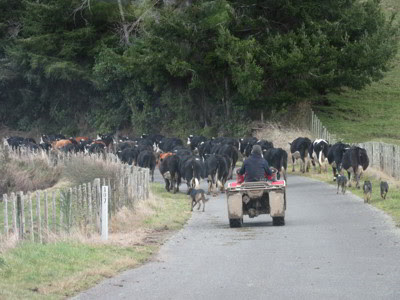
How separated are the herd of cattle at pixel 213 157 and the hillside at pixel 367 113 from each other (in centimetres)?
1184

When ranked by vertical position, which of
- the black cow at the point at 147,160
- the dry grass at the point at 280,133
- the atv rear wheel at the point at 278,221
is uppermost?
the dry grass at the point at 280,133

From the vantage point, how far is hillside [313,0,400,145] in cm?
5931

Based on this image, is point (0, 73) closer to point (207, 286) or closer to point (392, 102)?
point (392, 102)

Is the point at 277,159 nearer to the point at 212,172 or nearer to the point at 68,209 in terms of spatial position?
the point at 212,172

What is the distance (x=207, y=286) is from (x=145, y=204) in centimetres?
1340

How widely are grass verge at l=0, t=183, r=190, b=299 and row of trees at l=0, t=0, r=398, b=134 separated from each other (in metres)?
33.1

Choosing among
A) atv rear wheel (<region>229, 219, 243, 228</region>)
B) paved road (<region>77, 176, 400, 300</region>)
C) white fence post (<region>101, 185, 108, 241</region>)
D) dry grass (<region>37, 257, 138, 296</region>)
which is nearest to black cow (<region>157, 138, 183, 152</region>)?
paved road (<region>77, 176, 400, 300</region>)

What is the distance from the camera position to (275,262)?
15.9 m

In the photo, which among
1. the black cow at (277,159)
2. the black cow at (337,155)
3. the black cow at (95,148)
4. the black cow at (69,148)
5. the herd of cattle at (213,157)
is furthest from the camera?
the black cow at (69,148)

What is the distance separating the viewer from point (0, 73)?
72000 millimetres

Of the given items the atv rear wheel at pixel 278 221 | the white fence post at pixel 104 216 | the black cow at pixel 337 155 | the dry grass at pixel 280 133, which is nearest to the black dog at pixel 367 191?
the atv rear wheel at pixel 278 221

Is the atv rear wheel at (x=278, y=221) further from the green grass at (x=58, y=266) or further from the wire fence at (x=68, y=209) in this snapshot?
the green grass at (x=58, y=266)

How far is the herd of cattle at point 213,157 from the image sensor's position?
33.3 meters

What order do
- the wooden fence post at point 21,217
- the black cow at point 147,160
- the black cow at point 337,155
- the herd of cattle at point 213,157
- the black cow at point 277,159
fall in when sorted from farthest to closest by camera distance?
the black cow at point 147,160 → the black cow at point 277,159 → the black cow at point 337,155 → the herd of cattle at point 213,157 → the wooden fence post at point 21,217
